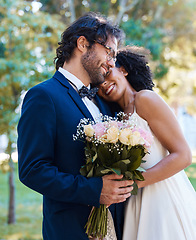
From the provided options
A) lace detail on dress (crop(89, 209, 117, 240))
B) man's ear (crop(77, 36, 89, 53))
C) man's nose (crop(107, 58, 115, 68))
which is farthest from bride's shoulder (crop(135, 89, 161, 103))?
lace detail on dress (crop(89, 209, 117, 240))

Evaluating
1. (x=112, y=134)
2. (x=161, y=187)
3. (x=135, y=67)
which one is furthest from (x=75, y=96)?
(x=161, y=187)

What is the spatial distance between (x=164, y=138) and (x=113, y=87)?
699 millimetres

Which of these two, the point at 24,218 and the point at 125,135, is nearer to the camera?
the point at 125,135

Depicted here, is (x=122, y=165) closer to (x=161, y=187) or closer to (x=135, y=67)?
(x=161, y=187)

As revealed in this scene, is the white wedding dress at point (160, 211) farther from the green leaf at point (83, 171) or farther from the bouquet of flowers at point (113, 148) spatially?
the green leaf at point (83, 171)

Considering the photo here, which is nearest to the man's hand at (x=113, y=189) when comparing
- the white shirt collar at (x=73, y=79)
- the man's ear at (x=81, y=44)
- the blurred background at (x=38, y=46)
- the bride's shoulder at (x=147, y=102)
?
the bride's shoulder at (x=147, y=102)

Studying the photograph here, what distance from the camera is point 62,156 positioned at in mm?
2348

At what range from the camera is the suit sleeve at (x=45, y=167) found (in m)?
2.16

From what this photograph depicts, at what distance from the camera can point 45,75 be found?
5.66m

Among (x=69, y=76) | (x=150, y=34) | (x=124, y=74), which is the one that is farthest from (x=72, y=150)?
(x=150, y=34)

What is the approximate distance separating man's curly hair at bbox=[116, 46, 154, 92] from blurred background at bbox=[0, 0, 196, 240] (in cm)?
182

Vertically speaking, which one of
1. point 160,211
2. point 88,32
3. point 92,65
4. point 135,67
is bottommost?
point 160,211

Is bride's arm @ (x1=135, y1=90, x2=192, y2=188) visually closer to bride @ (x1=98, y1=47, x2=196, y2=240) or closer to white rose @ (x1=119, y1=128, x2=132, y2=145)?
bride @ (x1=98, y1=47, x2=196, y2=240)

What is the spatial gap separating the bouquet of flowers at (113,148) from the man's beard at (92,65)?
60cm
